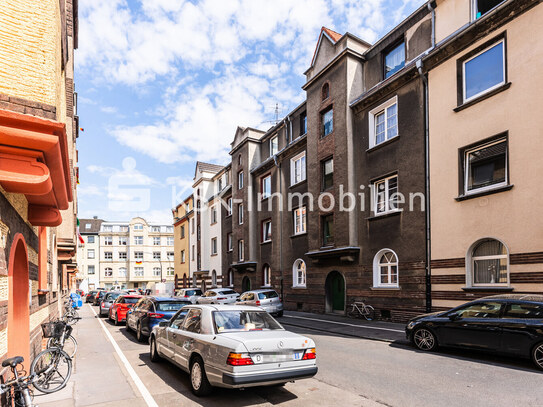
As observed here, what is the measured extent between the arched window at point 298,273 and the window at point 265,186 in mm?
6095

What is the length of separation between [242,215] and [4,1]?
26412 mm

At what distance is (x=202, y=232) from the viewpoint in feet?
133

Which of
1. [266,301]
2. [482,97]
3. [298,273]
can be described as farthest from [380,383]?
[298,273]

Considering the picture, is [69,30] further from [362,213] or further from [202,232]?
[202,232]

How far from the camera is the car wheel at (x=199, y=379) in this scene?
6.13 meters

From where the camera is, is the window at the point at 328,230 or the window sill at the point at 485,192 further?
the window at the point at 328,230

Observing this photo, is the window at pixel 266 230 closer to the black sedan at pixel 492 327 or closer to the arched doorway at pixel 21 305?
the black sedan at pixel 492 327

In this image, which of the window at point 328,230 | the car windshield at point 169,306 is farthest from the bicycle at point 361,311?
the car windshield at point 169,306

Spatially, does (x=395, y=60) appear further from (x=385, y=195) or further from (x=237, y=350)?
(x=237, y=350)

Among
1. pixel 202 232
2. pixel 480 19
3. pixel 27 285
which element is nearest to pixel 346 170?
pixel 480 19

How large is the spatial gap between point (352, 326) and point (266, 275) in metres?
12.8

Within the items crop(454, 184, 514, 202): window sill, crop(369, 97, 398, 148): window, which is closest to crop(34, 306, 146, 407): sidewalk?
crop(454, 184, 514, 202): window sill

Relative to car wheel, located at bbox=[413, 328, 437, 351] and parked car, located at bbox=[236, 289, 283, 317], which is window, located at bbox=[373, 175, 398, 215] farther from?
parked car, located at bbox=[236, 289, 283, 317]

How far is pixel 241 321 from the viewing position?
6.71 metres
